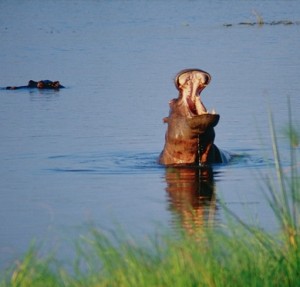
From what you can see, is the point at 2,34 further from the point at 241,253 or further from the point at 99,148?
the point at 241,253

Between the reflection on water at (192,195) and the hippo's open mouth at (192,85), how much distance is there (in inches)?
20.9

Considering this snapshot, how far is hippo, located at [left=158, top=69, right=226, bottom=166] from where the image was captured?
12062mm

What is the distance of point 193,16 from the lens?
38.1 meters

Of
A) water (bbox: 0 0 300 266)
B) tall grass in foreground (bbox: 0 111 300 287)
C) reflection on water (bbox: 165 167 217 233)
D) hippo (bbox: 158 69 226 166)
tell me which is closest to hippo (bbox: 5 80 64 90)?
water (bbox: 0 0 300 266)

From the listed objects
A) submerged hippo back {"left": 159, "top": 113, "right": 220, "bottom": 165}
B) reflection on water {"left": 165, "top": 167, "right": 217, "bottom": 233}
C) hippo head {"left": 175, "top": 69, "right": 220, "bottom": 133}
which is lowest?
reflection on water {"left": 165, "top": 167, "right": 217, "bottom": 233}

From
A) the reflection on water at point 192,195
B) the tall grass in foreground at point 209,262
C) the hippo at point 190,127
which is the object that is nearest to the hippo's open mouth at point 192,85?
the hippo at point 190,127

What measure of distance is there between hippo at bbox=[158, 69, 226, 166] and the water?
211 millimetres

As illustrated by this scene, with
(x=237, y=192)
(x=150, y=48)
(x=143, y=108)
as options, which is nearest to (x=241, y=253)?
(x=237, y=192)

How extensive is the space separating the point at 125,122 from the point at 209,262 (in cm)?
918

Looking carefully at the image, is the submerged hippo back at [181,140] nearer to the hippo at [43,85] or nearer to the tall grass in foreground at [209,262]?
the tall grass in foreground at [209,262]

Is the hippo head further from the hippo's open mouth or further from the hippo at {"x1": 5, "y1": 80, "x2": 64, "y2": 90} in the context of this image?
the hippo at {"x1": 5, "y1": 80, "x2": 64, "y2": 90}

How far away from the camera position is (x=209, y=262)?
6.52 meters

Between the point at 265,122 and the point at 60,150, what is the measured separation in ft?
8.41

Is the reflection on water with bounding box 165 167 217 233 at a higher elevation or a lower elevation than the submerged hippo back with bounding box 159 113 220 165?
lower
